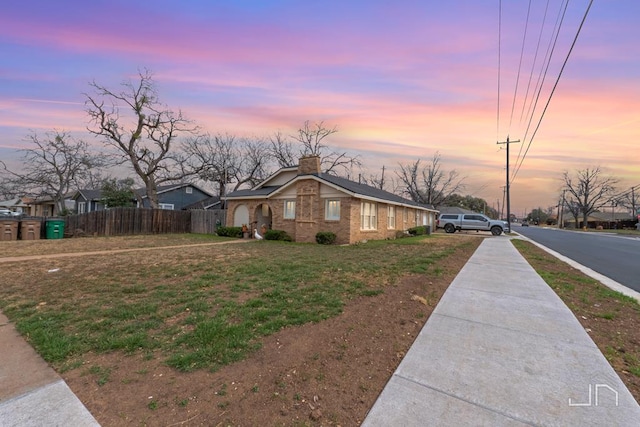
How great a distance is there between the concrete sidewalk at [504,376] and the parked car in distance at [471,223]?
2591 cm

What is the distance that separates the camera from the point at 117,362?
9.91ft

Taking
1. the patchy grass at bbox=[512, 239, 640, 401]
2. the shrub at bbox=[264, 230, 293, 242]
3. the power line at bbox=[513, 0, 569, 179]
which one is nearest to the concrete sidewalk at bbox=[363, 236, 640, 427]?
the patchy grass at bbox=[512, 239, 640, 401]

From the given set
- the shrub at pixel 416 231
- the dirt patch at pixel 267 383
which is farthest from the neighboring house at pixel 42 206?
the dirt patch at pixel 267 383

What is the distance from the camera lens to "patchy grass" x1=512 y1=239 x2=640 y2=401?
122 inches

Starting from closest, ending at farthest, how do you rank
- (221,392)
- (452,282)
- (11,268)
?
(221,392)
(452,282)
(11,268)

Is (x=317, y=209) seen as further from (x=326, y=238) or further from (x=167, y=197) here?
(x=167, y=197)

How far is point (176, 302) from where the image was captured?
494 centimetres

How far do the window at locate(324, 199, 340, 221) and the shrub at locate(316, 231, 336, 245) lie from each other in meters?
0.97

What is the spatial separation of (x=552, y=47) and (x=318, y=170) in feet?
37.3

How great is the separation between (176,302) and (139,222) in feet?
62.2

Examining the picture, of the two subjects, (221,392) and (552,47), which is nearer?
(221,392)

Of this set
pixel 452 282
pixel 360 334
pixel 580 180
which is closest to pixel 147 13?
pixel 360 334

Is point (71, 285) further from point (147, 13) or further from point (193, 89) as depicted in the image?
point (193, 89)

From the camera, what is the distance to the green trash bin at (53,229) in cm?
1745
